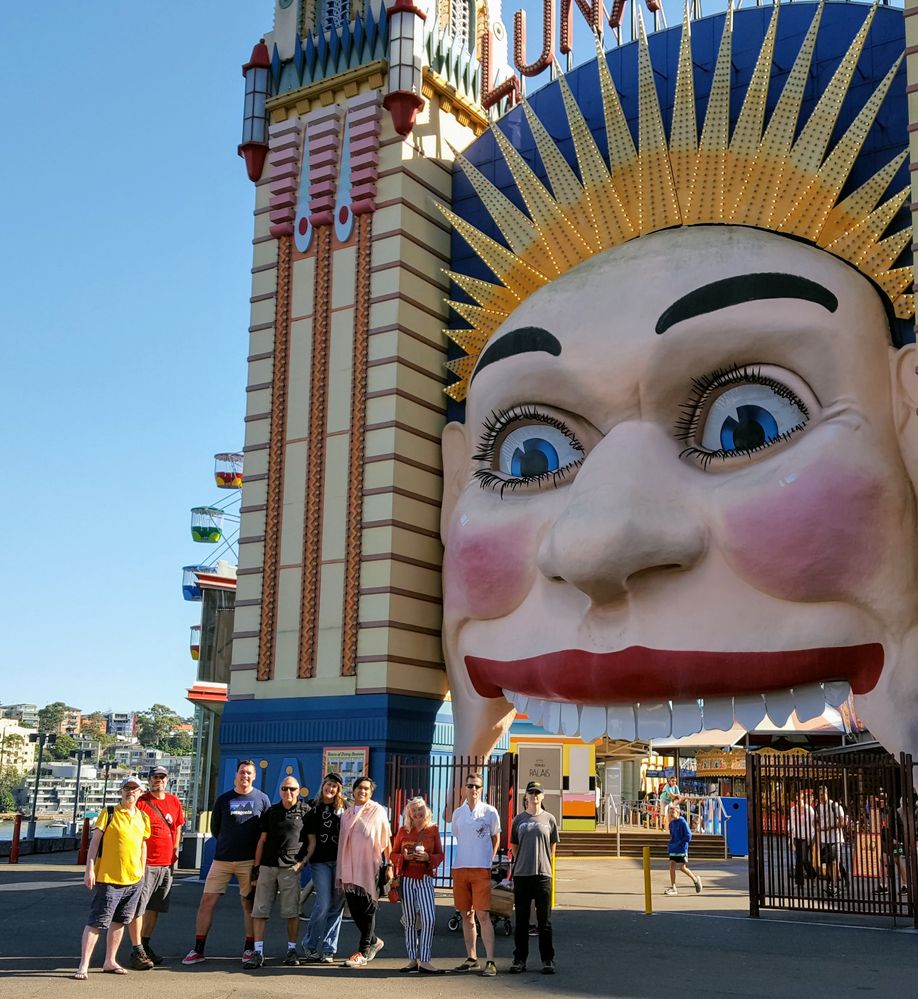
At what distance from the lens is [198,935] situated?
418 inches

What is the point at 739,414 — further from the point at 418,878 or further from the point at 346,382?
the point at 346,382

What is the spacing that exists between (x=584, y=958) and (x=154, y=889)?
394 cm

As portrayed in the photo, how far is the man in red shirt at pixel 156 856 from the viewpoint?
418 inches

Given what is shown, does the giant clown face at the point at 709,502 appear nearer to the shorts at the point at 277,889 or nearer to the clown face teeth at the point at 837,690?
the clown face teeth at the point at 837,690

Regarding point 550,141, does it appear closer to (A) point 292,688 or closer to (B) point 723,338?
(B) point 723,338

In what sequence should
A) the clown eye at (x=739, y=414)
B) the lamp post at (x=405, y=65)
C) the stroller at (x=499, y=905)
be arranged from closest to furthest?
the stroller at (x=499, y=905) → the clown eye at (x=739, y=414) → the lamp post at (x=405, y=65)

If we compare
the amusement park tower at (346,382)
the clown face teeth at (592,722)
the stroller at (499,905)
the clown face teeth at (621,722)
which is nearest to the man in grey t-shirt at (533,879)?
the stroller at (499,905)

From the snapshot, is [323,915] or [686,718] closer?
[323,915]

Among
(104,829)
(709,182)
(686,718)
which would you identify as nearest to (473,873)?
(104,829)

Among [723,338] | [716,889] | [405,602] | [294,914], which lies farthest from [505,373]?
[716,889]

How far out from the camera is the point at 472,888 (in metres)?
10.6

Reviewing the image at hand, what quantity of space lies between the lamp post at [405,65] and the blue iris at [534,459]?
635cm

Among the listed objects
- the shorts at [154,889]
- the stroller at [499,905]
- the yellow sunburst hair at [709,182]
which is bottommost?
the stroller at [499,905]

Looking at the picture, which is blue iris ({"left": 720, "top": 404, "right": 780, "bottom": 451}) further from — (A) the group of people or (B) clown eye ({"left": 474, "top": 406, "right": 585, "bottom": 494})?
(A) the group of people
